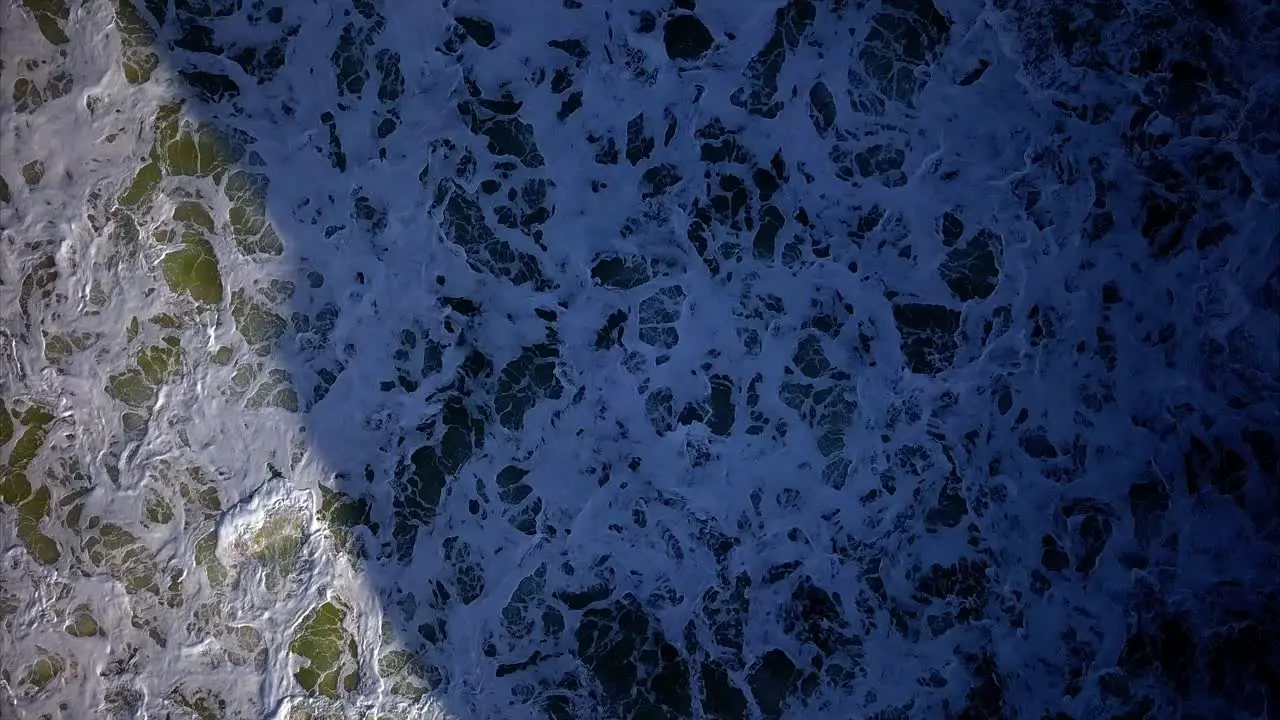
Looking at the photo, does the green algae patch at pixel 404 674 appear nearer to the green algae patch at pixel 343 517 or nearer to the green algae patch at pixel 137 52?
the green algae patch at pixel 343 517

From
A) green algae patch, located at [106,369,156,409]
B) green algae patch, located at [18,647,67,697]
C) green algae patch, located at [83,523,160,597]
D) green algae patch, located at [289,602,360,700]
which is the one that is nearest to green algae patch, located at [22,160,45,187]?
green algae patch, located at [106,369,156,409]

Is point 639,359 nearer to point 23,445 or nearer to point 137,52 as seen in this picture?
point 137,52

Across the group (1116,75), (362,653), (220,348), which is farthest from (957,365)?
(220,348)

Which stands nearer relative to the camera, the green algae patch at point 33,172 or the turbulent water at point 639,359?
the turbulent water at point 639,359

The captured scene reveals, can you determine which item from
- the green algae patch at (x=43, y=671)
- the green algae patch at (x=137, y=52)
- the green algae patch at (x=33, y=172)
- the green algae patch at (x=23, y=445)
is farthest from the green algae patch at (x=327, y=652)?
the green algae patch at (x=137, y=52)

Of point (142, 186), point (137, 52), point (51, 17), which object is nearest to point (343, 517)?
point (142, 186)

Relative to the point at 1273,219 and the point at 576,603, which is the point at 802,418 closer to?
the point at 576,603
